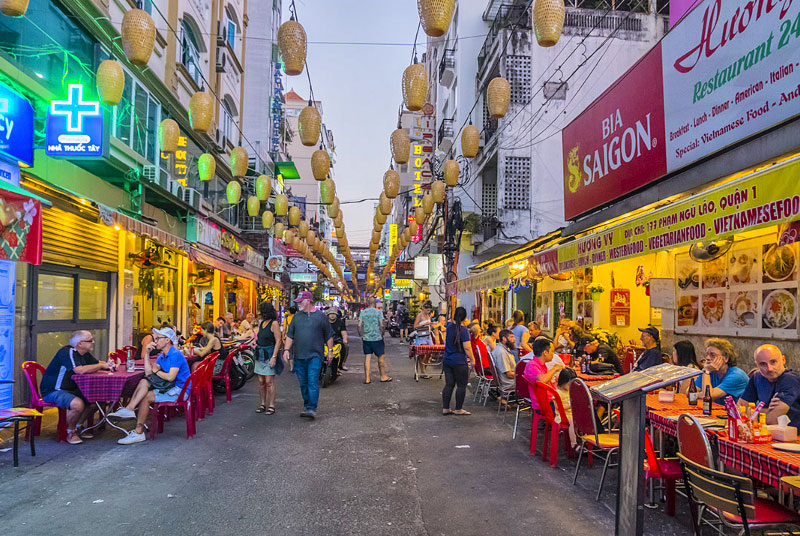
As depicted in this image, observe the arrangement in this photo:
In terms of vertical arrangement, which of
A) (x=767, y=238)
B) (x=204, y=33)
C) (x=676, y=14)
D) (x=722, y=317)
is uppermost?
(x=204, y=33)

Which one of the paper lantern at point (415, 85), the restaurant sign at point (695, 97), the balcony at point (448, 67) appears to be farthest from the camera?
the balcony at point (448, 67)

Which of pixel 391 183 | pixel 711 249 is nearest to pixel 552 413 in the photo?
pixel 711 249

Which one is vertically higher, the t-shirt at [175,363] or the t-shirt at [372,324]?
the t-shirt at [372,324]

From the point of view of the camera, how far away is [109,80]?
941cm

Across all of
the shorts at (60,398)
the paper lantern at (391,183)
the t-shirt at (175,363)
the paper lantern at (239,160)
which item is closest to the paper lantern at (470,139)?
the paper lantern at (391,183)

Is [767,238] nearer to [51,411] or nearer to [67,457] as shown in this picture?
[67,457]

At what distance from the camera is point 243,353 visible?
43.2 feet

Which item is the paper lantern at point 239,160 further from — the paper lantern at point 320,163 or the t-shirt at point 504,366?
the t-shirt at point 504,366

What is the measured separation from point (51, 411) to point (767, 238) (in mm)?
11439

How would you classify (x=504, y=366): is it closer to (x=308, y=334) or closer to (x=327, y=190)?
(x=308, y=334)

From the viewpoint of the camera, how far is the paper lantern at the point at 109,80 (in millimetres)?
9383

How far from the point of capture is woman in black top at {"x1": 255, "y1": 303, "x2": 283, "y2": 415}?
9359 millimetres

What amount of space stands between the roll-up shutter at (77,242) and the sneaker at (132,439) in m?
4.72

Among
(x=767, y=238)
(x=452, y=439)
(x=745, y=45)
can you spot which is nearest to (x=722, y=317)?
(x=767, y=238)
